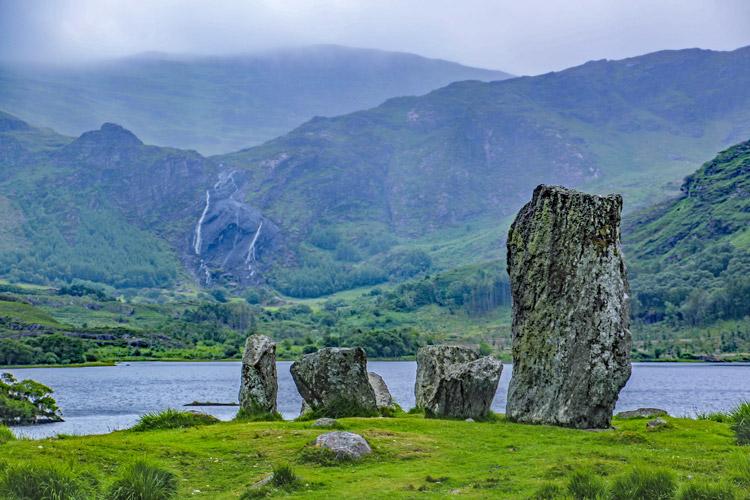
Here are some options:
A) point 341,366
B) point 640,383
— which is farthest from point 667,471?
point 640,383

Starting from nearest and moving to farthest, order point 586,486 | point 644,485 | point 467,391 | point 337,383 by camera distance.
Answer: point 644,485 < point 586,486 < point 467,391 < point 337,383

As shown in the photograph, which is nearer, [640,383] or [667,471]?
[667,471]

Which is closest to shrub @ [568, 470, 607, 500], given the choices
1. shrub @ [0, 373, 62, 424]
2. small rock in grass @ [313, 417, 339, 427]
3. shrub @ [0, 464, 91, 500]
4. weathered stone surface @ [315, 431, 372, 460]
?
weathered stone surface @ [315, 431, 372, 460]

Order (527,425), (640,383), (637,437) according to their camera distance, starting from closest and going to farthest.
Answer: (637,437)
(527,425)
(640,383)

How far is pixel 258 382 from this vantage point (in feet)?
138

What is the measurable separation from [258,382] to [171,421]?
24.5 ft

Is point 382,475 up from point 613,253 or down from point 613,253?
down

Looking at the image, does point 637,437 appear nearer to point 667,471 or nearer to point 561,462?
point 561,462

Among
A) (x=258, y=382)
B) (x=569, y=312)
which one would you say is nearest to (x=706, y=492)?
(x=569, y=312)

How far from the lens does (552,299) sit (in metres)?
34.2

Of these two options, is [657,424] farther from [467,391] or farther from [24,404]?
[24,404]

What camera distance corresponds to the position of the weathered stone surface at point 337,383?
37.6 metres

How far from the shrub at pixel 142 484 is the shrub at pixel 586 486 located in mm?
9160

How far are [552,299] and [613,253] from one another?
9.42 ft
